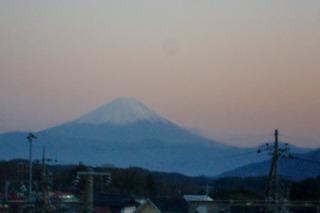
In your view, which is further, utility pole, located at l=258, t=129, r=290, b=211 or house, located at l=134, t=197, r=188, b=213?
house, located at l=134, t=197, r=188, b=213

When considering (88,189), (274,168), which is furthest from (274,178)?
(88,189)

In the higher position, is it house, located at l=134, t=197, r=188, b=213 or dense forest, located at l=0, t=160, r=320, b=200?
dense forest, located at l=0, t=160, r=320, b=200

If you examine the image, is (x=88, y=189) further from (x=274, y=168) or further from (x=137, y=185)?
(x=137, y=185)

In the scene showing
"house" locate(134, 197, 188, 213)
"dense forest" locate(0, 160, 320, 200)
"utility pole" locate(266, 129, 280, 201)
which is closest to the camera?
"utility pole" locate(266, 129, 280, 201)

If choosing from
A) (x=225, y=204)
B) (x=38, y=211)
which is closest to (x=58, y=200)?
(x=38, y=211)

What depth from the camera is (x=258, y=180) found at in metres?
70.9

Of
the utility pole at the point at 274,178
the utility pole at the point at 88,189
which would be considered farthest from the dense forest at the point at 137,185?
the utility pole at the point at 88,189

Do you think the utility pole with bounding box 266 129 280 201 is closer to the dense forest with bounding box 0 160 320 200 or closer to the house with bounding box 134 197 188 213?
the house with bounding box 134 197 188 213

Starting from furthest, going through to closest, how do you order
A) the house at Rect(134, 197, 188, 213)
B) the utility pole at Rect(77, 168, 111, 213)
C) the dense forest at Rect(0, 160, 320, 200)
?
the dense forest at Rect(0, 160, 320, 200) < the house at Rect(134, 197, 188, 213) < the utility pole at Rect(77, 168, 111, 213)

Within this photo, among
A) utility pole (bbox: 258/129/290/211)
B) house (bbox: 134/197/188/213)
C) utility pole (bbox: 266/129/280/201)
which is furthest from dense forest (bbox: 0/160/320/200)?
utility pole (bbox: 266/129/280/201)

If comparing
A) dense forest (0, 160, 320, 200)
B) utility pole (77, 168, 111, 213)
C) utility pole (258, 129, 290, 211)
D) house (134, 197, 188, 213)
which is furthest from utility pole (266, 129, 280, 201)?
utility pole (77, 168, 111, 213)

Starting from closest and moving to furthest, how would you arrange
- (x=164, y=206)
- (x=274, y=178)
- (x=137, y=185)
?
(x=274, y=178)
(x=164, y=206)
(x=137, y=185)

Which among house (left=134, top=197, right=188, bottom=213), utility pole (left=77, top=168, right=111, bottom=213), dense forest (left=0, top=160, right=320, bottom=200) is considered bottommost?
utility pole (left=77, top=168, right=111, bottom=213)

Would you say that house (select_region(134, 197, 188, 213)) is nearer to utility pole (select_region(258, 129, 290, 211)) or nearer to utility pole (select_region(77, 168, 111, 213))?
utility pole (select_region(258, 129, 290, 211))
